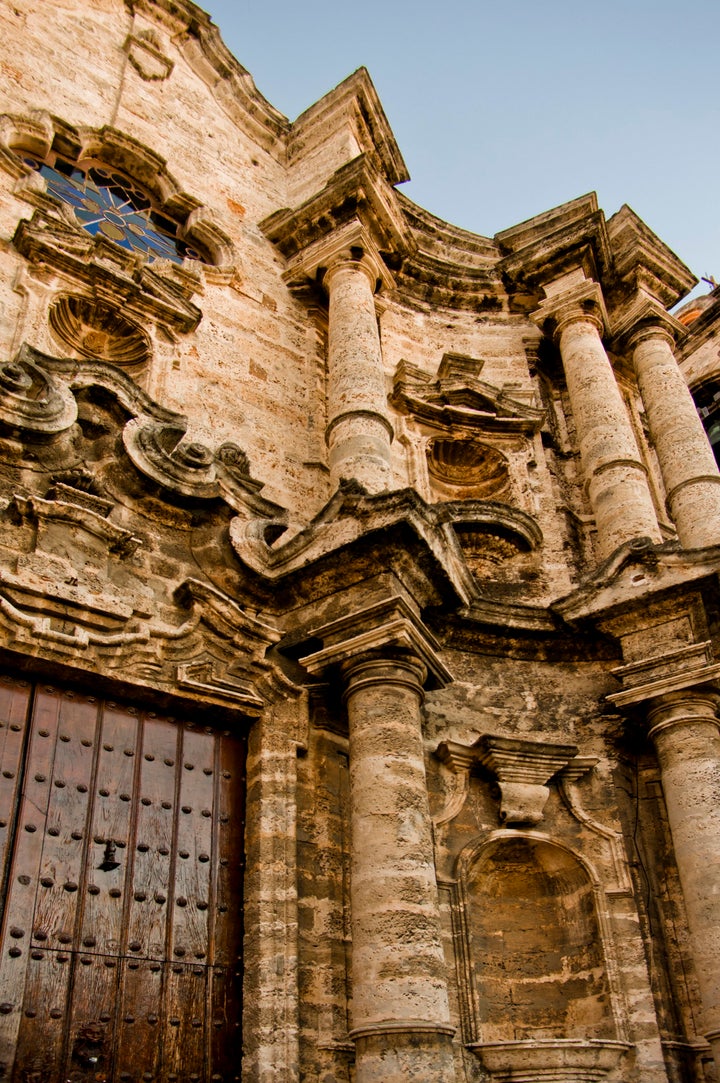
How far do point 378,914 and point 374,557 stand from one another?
7.51ft

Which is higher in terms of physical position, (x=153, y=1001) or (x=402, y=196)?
(x=402, y=196)

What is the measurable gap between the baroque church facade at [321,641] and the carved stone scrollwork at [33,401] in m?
0.03

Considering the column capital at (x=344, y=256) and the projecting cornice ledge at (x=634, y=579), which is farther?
the column capital at (x=344, y=256)

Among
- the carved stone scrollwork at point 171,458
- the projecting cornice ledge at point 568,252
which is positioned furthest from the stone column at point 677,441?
the carved stone scrollwork at point 171,458

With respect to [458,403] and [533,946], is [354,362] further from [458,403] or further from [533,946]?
[533,946]

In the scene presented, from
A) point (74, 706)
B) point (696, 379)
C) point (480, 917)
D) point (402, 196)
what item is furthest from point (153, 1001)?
point (696, 379)

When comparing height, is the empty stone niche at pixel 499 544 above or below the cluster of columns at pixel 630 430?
below

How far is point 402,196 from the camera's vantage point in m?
12.5

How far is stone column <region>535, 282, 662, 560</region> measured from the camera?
8.56 meters

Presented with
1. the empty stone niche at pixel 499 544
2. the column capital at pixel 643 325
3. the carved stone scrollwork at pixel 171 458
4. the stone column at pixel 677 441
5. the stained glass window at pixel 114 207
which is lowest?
the carved stone scrollwork at pixel 171 458

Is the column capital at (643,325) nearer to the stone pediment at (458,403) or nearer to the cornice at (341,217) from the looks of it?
the stone pediment at (458,403)

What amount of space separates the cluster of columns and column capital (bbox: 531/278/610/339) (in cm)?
1

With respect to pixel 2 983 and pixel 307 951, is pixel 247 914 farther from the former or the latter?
pixel 2 983

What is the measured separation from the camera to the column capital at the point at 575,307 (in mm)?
10492
